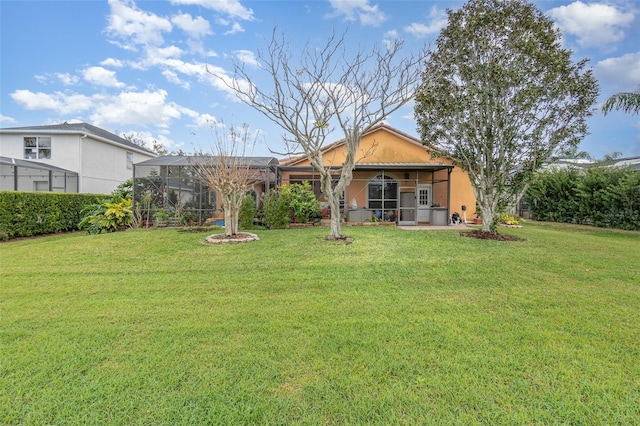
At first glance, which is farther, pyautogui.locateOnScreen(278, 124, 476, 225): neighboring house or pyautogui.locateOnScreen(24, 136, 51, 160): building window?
pyautogui.locateOnScreen(24, 136, 51, 160): building window

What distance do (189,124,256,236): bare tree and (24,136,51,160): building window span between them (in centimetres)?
1267

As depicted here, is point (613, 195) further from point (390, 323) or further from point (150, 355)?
point (150, 355)

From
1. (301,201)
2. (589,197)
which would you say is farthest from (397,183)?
(589,197)

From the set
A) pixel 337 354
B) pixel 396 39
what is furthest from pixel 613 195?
pixel 337 354

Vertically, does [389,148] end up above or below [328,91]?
below

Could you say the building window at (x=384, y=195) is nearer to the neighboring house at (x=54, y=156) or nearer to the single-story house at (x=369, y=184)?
the single-story house at (x=369, y=184)

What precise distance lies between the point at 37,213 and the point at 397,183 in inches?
660

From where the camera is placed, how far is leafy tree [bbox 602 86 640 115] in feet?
32.5

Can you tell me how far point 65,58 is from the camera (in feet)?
46.6

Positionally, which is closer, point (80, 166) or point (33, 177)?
point (33, 177)

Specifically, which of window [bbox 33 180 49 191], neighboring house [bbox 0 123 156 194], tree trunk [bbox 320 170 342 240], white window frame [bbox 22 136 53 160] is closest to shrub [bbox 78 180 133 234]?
neighboring house [bbox 0 123 156 194]

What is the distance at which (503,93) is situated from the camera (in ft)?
33.2

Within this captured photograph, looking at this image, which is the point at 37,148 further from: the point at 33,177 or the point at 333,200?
the point at 333,200

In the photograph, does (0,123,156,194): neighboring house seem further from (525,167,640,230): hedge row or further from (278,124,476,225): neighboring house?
(525,167,640,230): hedge row
